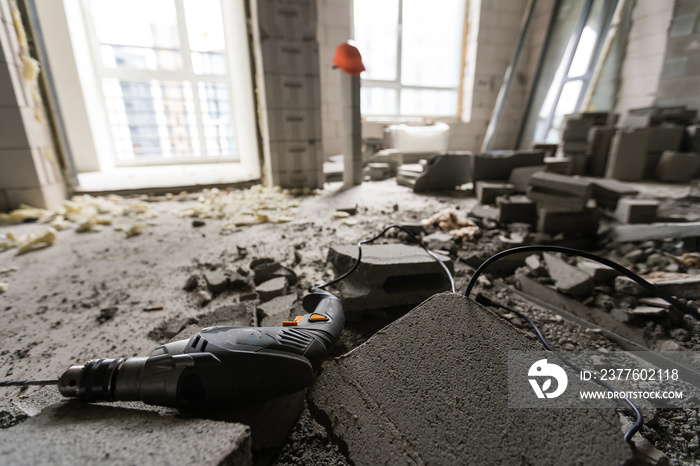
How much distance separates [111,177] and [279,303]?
18.9 feet

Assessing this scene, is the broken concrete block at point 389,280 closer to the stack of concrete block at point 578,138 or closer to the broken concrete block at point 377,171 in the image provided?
the broken concrete block at point 377,171

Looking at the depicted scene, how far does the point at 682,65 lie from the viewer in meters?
5.17

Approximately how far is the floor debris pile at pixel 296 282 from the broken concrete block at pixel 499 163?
1.05 meters

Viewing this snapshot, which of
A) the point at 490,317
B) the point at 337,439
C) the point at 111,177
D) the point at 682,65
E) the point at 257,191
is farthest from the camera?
the point at 111,177

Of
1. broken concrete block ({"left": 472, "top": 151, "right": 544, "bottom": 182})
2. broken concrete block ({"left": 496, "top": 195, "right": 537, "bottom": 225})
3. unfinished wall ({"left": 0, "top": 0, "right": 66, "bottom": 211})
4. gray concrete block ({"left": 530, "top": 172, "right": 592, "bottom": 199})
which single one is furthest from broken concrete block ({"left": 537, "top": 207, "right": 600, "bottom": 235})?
unfinished wall ({"left": 0, "top": 0, "right": 66, "bottom": 211})

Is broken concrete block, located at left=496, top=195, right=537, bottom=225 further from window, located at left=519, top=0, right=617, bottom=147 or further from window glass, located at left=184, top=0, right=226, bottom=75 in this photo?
window glass, located at left=184, top=0, right=226, bottom=75

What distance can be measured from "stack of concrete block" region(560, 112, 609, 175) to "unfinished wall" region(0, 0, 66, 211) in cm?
753

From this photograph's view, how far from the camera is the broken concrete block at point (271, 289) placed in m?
1.67

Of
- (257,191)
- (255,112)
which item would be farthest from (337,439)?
(255,112)

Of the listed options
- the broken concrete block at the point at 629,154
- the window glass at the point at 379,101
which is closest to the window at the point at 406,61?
the window glass at the point at 379,101

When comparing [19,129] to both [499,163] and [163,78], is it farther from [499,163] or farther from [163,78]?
[499,163]

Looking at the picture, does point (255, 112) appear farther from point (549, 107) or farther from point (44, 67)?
point (549, 107)

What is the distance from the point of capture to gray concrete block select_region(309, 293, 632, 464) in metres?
0.75

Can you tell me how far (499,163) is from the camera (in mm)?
4289
